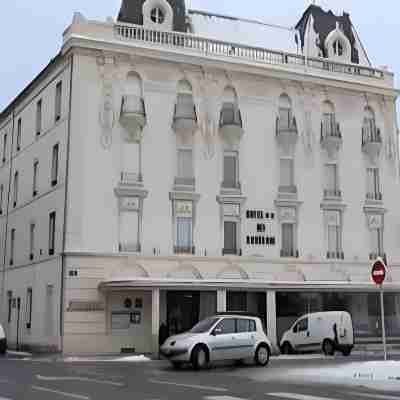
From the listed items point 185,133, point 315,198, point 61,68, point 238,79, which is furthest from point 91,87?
point 315,198


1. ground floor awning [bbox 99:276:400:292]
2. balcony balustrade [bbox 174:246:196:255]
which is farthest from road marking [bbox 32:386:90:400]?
balcony balustrade [bbox 174:246:196:255]

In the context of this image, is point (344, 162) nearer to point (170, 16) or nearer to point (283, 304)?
point (283, 304)

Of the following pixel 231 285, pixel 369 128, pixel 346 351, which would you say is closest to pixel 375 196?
pixel 369 128

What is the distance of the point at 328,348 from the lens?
31.7 metres

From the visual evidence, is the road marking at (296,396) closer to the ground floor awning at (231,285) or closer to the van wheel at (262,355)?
the van wheel at (262,355)

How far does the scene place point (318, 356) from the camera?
30625 millimetres

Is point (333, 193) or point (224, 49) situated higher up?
point (224, 49)

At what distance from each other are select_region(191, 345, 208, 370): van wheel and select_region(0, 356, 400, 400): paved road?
0.35 m

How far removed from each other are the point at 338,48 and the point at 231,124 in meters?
10.4

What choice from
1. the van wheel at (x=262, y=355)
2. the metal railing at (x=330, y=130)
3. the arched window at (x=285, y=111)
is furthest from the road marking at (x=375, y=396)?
the metal railing at (x=330, y=130)

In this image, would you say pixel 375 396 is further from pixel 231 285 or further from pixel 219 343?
pixel 231 285

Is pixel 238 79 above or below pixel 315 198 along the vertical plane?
above

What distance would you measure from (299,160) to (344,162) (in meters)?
2.94

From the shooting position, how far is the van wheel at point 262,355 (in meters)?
24.4
